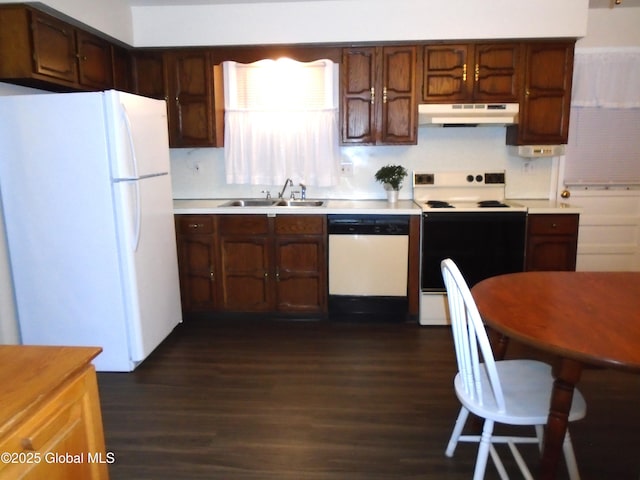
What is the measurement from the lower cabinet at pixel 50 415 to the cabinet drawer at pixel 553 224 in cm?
321

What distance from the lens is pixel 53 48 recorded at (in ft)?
9.93

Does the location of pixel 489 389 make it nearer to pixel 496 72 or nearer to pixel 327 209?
pixel 327 209

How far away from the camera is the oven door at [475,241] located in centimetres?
370

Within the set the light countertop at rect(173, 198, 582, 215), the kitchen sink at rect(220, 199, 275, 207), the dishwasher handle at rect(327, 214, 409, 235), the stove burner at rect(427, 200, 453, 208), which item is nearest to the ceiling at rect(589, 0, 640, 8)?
the light countertop at rect(173, 198, 582, 215)

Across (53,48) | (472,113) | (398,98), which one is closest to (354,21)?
(398,98)

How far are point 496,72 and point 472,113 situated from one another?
37 centimetres

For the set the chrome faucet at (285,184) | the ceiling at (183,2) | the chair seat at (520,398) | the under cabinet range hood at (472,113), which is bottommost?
the chair seat at (520,398)

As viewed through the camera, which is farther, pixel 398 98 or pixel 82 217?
pixel 398 98

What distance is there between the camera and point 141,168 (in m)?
3.09

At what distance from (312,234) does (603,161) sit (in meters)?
2.55

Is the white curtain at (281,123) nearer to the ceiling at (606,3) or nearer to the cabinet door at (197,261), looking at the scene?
the cabinet door at (197,261)

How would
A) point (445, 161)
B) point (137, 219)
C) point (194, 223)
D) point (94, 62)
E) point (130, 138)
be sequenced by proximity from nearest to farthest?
1. point (130, 138)
2. point (137, 219)
3. point (94, 62)
4. point (194, 223)
5. point (445, 161)

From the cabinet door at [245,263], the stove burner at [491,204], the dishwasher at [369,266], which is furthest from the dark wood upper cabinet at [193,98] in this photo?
the stove burner at [491,204]

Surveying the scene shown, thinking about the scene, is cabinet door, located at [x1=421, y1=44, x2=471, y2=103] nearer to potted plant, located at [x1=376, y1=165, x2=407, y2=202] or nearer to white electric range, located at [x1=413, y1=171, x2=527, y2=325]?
potted plant, located at [x1=376, y1=165, x2=407, y2=202]
